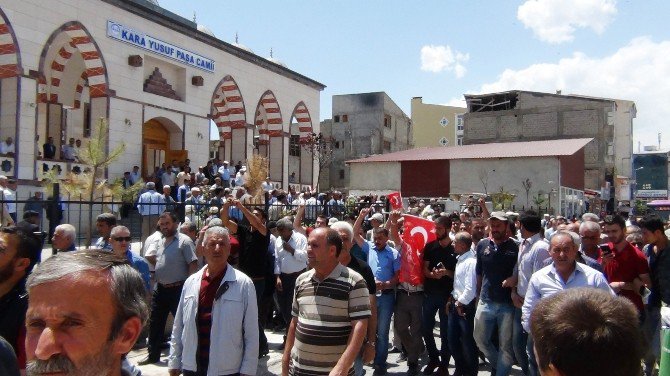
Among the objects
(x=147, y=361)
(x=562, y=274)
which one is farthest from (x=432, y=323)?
(x=147, y=361)

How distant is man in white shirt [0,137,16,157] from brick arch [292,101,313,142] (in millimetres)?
15597

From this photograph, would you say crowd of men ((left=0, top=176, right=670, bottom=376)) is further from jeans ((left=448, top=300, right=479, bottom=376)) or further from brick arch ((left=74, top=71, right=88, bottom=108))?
brick arch ((left=74, top=71, right=88, bottom=108))

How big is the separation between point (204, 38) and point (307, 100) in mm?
8117

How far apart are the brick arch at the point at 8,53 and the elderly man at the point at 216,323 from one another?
14108 mm

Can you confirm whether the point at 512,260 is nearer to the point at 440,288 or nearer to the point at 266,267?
the point at 440,288

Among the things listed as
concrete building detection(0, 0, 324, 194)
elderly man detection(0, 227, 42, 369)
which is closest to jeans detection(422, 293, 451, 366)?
elderly man detection(0, 227, 42, 369)

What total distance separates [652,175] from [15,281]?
69.9 meters

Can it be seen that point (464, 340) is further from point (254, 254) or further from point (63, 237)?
point (63, 237)

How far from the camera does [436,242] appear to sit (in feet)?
22.8

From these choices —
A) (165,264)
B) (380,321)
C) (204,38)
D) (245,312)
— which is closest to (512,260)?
(380,321)

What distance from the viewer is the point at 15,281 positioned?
10.8ft

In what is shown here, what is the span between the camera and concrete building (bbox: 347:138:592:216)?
30078mm

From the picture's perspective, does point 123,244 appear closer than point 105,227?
Yes

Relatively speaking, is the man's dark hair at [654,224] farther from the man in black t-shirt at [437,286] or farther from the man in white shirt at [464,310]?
the man in black t-shirt at [437,286]
